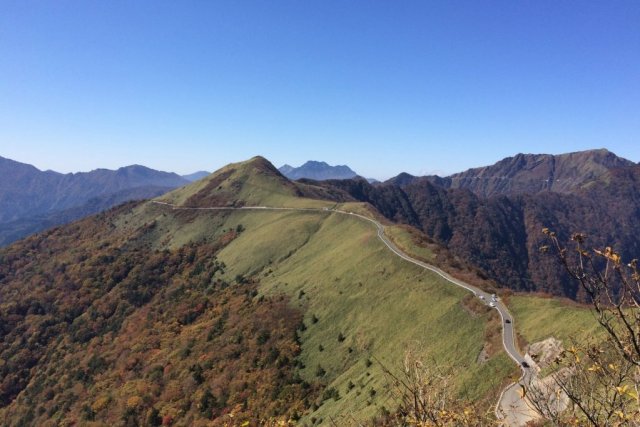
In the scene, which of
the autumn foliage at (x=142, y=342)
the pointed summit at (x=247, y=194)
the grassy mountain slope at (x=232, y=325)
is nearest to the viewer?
the grassy mountain slope at (x=232, y=325)

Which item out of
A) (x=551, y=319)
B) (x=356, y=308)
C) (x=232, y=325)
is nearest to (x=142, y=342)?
(x=232, y=325)

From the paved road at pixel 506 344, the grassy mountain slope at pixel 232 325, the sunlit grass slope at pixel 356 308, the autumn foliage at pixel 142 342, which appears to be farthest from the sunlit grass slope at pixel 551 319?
the autumn foliage at pixel 142 342

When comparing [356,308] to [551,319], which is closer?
[551,319]

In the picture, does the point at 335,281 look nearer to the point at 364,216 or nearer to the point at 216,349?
the point at 216,349

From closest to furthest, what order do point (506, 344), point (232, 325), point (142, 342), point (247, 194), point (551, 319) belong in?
point (506, 344) < point (551, 319) < point (232, 325) < point (142, 342) < point (247, 194)

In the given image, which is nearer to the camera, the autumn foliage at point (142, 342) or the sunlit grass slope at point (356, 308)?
the sunlit grass slope at point (356, 308)

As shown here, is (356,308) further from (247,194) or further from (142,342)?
(247,194)

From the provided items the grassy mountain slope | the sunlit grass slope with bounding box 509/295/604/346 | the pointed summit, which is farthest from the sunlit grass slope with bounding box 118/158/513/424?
the pointed summit

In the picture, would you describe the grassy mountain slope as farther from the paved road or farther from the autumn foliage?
the paved road

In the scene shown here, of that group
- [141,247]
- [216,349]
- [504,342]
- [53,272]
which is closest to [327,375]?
[504,342]

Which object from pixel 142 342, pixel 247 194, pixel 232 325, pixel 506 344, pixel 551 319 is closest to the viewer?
pixel 506 344

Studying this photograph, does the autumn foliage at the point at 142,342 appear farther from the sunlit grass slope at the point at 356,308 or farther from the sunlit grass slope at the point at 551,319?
the sunlit grass slope at the point at 551,319

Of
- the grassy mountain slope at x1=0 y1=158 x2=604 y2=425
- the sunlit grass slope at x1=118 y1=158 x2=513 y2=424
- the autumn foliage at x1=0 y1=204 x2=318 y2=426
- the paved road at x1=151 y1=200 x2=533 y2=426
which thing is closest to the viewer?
the paved road at x1=151 y1=200 x2=533 y2=426

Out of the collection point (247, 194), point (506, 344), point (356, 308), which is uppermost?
point (247, 194)
